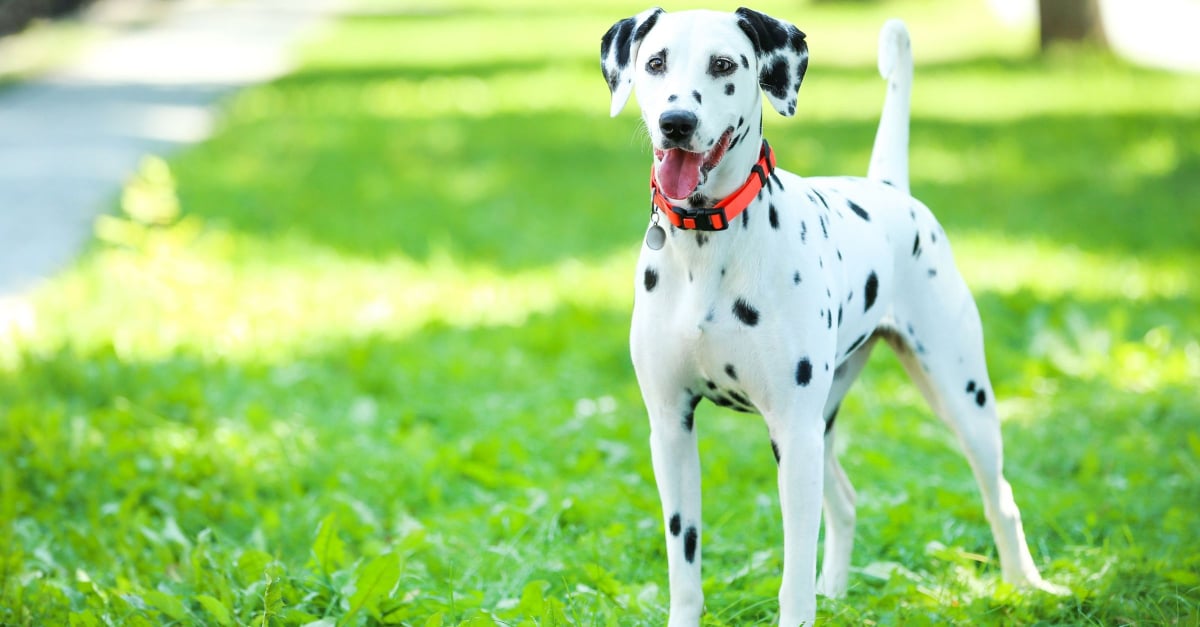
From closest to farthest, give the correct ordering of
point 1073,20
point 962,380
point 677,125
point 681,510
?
point 677,125, point 681,510, point 962,380, point 1073,20

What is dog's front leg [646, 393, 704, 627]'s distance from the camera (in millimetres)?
3686

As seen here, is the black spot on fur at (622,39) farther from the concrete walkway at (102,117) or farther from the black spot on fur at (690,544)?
the concrete walkway at (102,117)

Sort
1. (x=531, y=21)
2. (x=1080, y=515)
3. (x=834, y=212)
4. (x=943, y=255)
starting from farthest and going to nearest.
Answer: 1. (x=531, y=21)
2. (x=1080, y=515)
3. (x=943, y=255)
4. (x=834, y=212)

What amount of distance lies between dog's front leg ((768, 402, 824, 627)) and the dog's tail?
3.97ft

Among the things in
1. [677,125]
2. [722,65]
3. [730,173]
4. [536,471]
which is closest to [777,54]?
[722,65]

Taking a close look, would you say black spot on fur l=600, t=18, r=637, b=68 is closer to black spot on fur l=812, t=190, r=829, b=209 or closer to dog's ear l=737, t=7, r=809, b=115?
dog's ear l=737, t=7, r=809, b=115

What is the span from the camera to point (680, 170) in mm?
3295

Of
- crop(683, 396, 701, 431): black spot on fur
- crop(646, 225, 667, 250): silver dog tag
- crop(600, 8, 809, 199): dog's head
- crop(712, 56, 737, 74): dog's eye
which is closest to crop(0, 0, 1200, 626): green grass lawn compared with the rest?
crop(683, 396, 701, 431): black spot on fur

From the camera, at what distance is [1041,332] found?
7.46 meters

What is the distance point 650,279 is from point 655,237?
14cm

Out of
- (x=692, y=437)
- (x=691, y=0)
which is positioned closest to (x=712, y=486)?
(x=692, y=437)

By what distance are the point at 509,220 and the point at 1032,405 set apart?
16.7ft

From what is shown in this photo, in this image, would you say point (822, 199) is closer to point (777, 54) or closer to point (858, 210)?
point (858, 210)

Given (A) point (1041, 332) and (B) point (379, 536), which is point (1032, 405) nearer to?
(A) point (1041, 332)
